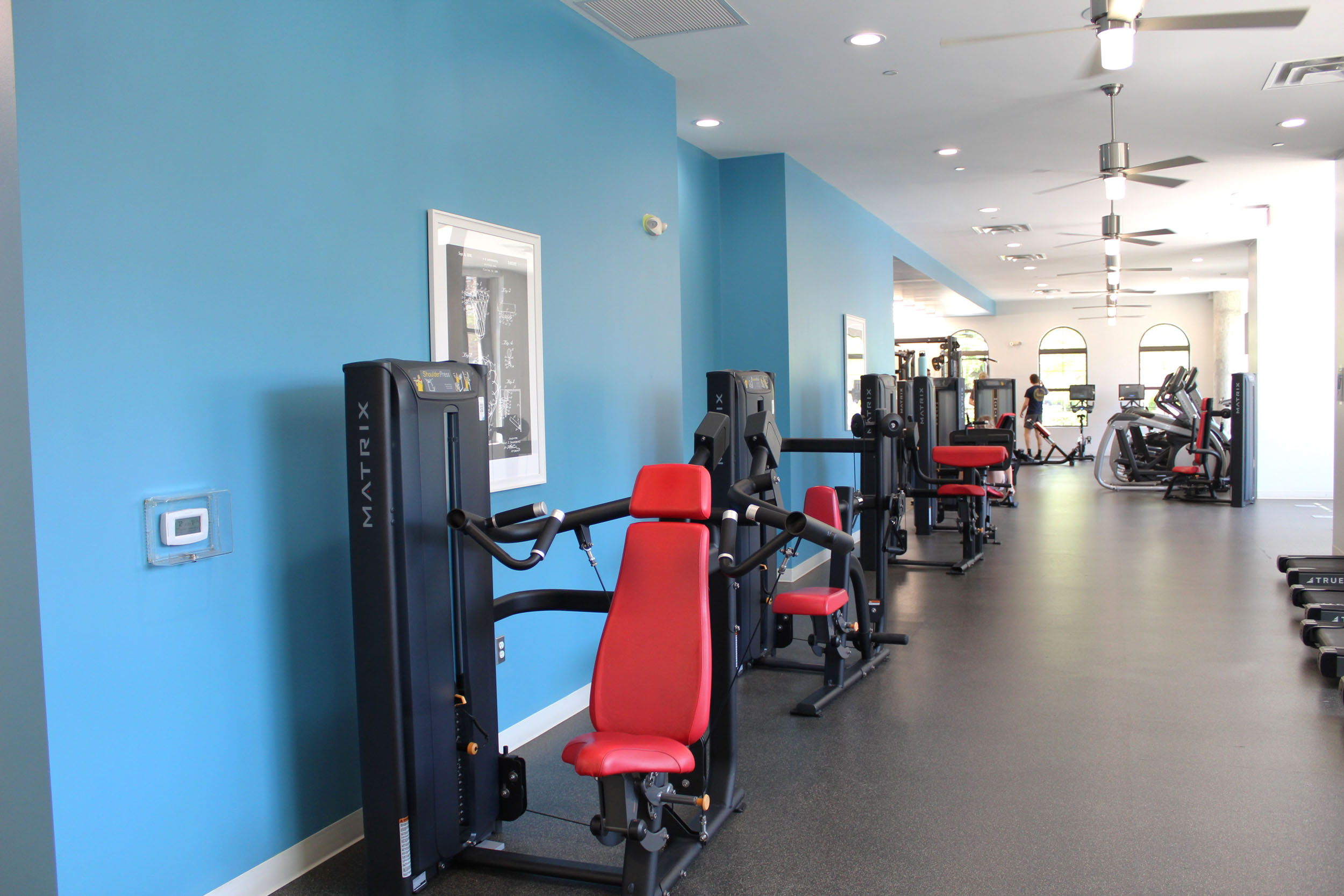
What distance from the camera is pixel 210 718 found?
2326 mm

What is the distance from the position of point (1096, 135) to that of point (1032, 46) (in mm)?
2075

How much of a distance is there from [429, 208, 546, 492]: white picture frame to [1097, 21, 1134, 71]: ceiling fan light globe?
7.37ft

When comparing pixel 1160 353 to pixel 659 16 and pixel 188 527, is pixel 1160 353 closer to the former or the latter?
pixel 659 16

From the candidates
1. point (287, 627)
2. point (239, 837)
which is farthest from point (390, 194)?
point (239, 837)

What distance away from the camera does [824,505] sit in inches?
165

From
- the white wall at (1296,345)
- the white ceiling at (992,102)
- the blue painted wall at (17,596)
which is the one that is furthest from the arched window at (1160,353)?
the blue painted wall at (17,596)

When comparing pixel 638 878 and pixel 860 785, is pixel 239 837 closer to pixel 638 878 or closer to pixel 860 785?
pixel 638 878

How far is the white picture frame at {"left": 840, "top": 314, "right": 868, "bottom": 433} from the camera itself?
8016 millimetres

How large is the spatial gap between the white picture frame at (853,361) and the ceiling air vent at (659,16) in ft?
13.4

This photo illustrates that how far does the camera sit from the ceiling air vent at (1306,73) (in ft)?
16.5

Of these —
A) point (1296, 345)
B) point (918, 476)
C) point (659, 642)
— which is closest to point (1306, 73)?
point (918, 476)

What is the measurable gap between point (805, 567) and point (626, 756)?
490cm

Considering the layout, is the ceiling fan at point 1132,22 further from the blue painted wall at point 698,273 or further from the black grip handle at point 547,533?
the blue painted wall at point 698,273

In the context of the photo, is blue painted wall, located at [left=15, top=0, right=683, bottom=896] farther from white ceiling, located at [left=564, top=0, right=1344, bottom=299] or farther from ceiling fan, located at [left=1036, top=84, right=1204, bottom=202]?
ceiling fan, located at [left=1036, top=84, right=1204, bottom=202]
